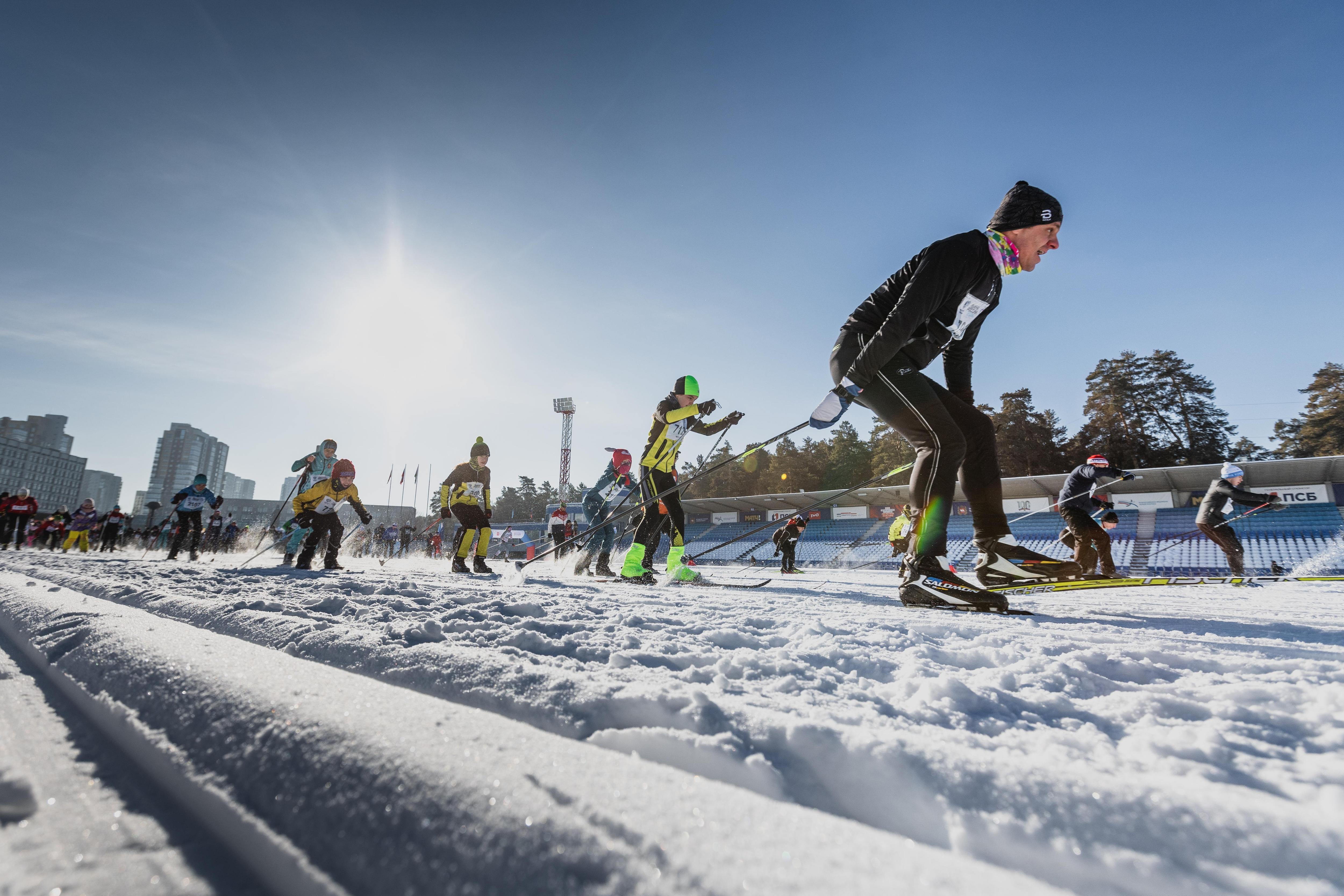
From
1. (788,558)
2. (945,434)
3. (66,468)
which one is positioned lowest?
(788,558)

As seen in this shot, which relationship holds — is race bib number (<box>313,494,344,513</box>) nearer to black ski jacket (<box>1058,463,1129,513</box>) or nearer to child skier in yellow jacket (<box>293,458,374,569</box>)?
child skier in yellow jacket (<box>293,458,374,569</box>)

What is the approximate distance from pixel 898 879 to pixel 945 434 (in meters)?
2.43

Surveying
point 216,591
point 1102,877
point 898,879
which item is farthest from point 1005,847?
point 216,591

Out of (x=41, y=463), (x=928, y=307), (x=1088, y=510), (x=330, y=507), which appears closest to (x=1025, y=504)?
(x=1088, y=510)

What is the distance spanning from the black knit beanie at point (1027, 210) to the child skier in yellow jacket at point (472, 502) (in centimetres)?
537

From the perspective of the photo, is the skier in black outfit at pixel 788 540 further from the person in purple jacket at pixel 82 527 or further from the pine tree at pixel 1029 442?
the pine tree at pixel 1029 442

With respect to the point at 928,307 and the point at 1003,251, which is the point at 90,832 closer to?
the point at 928,307

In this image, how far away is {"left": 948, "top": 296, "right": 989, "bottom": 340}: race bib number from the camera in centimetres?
264

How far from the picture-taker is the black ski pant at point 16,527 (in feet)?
44.8

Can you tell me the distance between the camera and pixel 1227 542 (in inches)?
282

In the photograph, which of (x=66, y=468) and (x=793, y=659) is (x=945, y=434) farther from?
(x=66, y=468)

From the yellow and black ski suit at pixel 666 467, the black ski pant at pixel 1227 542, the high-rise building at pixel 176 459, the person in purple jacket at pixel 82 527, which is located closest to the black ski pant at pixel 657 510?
the yellow and black ski suit at pixel 666 467

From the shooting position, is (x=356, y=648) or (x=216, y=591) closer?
(x=356, y=648)

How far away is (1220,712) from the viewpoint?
887 millimetres
